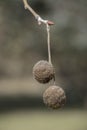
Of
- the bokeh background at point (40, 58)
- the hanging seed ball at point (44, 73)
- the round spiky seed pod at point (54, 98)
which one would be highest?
the bokeh background at point (40, 58)

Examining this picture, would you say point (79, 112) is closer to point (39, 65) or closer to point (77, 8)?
point (77, 8)

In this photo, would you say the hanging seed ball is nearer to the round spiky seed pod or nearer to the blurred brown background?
the round spiky seed pod

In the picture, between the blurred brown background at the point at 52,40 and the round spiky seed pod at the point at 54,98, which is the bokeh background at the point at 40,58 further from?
the round spiky seed pod at the point at 54,98

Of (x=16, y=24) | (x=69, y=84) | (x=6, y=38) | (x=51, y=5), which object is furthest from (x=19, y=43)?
(x=69, y=84)

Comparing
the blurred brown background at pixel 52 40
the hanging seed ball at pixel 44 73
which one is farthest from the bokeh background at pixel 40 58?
the hanging seed ball at pixel 44 73

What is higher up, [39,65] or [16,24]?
[16,24]

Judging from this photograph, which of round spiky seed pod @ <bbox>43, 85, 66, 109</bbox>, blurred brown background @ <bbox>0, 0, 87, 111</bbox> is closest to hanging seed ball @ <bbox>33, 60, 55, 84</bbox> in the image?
round spiky seed pod @ <bbox>43, 85, 66, 109</bbox>

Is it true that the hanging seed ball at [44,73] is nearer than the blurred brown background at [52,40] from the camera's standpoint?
Yes

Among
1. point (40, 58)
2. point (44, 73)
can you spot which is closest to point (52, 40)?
point (40, 58)
